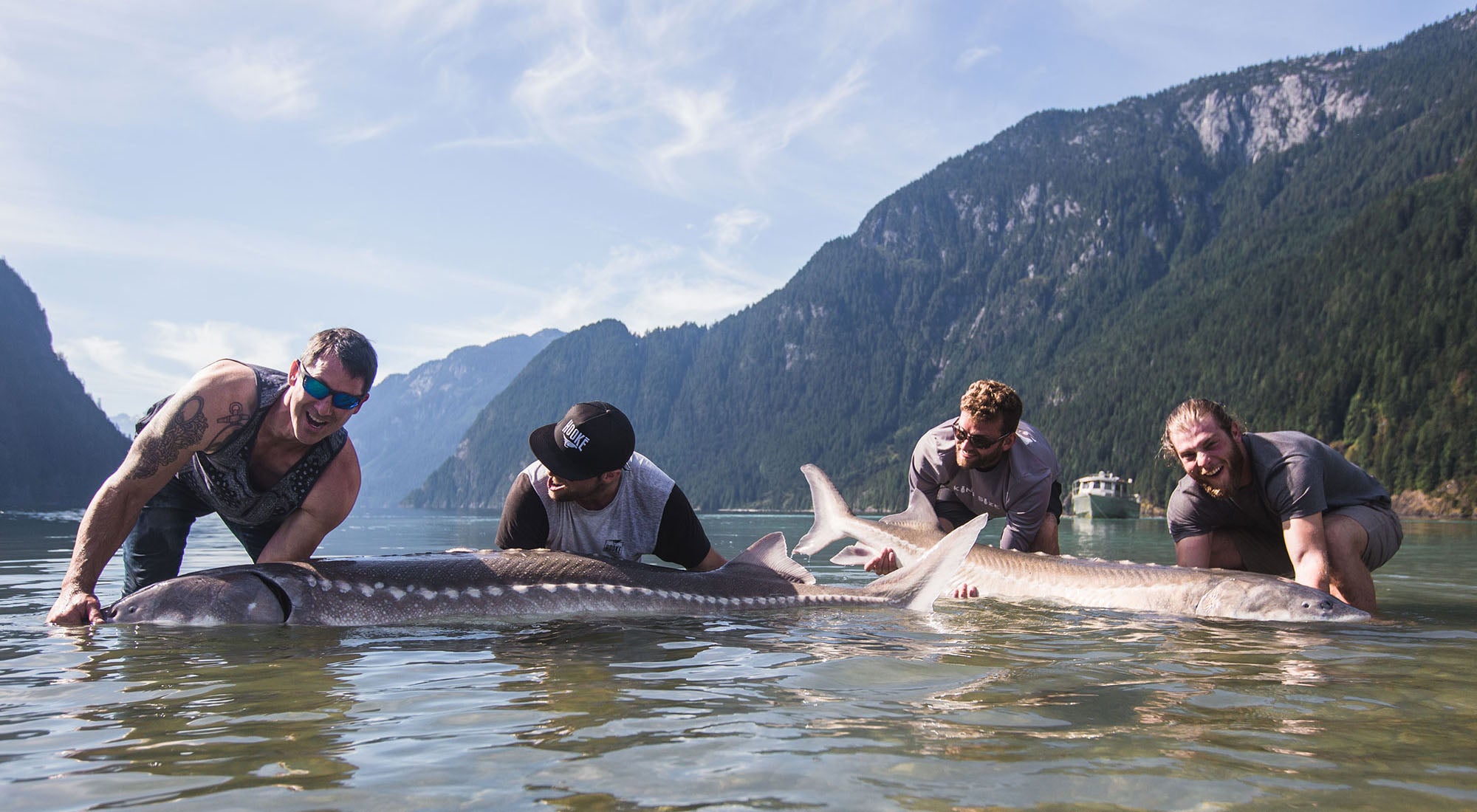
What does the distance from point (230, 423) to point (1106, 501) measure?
75523 mm

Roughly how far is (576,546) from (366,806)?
432 centimetres

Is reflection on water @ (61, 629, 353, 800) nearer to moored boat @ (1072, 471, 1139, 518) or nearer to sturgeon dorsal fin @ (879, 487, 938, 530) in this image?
sturgeon dorsal fin @ (879, 487, 938, 530)

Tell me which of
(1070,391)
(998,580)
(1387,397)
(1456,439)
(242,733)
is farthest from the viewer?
(1070,391)

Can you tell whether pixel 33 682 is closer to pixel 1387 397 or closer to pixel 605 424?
pixel 605 424

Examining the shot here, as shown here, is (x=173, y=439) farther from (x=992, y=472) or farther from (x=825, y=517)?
(x=825, y=517)

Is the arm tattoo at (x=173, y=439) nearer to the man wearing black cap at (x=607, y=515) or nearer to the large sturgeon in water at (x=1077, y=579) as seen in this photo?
the man wearing black cap at (x=607, y=515)

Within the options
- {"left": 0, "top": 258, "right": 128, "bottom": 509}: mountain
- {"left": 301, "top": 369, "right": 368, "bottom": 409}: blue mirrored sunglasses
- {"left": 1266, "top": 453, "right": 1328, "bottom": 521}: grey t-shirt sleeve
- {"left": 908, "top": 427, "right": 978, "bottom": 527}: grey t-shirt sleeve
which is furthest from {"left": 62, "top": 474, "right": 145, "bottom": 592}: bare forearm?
{"left": 0, "top": 258, "right": 128, "bottom": 509}: mountain

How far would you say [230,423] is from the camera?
568 centimetres

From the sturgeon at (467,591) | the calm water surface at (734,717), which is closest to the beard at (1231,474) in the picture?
the calm water surface at (734,717)

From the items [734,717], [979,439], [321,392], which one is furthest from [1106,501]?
[734,717]

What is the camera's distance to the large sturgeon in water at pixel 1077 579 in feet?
22.5

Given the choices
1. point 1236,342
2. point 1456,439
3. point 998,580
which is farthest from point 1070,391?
point 998,580

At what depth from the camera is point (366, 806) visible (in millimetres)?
2504

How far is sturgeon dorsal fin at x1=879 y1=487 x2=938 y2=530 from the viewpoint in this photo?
905cm
